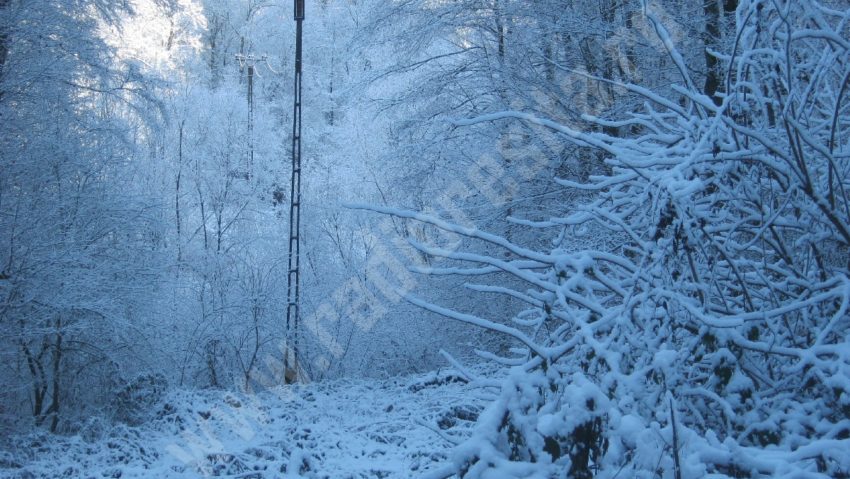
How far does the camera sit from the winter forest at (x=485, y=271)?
176cm

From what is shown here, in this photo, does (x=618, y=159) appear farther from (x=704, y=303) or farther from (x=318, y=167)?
(x=318, y=167)

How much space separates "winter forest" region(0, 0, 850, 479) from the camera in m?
1.76

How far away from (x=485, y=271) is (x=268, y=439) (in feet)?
13.2

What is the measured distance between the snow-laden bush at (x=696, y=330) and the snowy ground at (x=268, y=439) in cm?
177

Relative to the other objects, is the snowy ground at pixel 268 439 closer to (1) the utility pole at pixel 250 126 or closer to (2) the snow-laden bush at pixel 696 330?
(2) the snow-laden bush at pixel 696 330

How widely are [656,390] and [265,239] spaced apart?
12161 mm

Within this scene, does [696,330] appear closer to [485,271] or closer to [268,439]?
[485,271]

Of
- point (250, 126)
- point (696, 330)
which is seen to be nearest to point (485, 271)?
point (696, 330)

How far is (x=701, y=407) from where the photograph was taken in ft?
6.37

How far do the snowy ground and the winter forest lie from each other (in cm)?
4

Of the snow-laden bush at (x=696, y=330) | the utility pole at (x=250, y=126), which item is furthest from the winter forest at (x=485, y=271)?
the utility pole at (x=250, y=126)

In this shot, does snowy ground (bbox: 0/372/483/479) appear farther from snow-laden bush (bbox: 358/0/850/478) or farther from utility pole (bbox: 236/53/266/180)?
utility pole (bbox: 236/53/266/180)

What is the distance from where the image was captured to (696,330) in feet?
A: 6.32

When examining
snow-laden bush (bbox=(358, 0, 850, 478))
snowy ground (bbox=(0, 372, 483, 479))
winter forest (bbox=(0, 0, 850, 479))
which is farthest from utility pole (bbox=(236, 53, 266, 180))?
snow-laden bush (bbox=(358, 0, 850, 478))
